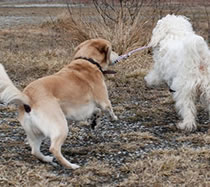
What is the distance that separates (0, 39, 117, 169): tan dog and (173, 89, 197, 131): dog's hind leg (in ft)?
3.22

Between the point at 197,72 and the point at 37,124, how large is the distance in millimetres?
2212

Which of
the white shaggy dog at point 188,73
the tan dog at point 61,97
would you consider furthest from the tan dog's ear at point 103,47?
the white shaggy dog at point 188,73

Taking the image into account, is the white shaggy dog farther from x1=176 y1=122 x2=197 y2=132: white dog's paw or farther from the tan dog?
the tan dog

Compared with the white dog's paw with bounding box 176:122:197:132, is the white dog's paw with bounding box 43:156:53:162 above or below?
above

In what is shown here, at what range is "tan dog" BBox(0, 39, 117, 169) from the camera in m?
3.58

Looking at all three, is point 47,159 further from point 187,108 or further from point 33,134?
point 187,108

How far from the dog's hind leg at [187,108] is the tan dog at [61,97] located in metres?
0.98

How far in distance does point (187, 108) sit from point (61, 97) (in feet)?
6.00

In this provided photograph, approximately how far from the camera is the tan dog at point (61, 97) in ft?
11.7

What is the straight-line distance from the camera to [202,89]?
15.9 feet

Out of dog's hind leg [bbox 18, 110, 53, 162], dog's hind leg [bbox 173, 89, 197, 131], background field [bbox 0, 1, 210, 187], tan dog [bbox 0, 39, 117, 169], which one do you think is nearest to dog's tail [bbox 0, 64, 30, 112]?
tan dog [bbox 0, 39, 117, 169]

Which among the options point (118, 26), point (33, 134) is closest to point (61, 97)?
point (33, 134)

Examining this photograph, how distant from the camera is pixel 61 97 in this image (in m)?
3.87

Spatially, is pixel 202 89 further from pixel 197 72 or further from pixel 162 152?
pixel 162 152
